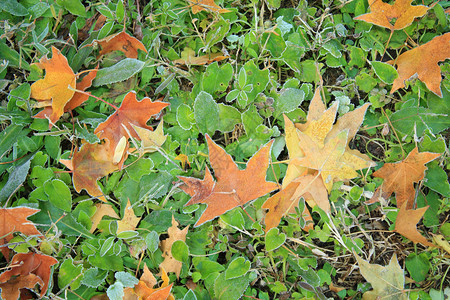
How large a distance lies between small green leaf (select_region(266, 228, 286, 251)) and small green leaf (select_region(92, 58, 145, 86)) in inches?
33.3

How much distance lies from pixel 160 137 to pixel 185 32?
1.62 feet

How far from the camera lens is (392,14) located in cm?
156

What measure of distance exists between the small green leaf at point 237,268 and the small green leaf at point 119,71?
86cm

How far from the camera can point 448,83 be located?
1.54 m

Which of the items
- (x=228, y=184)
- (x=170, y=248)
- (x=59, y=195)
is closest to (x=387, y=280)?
(x=228, y=184)

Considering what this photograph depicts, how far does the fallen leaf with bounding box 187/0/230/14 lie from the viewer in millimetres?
1579

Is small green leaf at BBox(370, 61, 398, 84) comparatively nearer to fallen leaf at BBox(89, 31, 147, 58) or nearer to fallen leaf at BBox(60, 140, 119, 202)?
fallen leaf at BBox(89, 31, 147, 58)

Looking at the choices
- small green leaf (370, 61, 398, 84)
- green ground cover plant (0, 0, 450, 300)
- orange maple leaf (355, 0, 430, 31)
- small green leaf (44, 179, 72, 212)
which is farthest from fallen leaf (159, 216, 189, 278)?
orange maple leaf (355, 0, 430, 31)

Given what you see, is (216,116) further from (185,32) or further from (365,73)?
(365,73)

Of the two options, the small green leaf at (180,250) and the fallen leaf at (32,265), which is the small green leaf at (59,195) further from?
the small green leaf at (180,250)

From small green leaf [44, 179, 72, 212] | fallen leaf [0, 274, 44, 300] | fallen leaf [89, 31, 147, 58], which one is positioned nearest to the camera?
fallen leaf [0, 274, 44, 300]

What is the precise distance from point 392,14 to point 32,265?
1.76 metres

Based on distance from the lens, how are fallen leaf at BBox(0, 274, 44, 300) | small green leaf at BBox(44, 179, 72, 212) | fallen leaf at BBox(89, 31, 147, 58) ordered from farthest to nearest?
fallen leaf at BBox(89, 31, 147, 58) → small green leaf at BBox(44, 179, 72, 212) → fallen leaf at BBox(0, 274, 44, 300)

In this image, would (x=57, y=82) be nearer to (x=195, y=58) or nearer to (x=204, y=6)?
(x=195, y=58)
